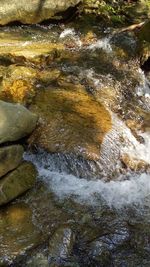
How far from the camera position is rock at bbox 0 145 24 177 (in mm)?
5383

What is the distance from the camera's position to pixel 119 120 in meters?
6.84

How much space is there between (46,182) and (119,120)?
1841 mm

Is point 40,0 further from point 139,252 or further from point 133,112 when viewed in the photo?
point 139,252

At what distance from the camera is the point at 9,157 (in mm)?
5492

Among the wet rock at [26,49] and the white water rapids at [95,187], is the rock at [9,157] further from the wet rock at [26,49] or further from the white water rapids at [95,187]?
the wet rock at [26,49]

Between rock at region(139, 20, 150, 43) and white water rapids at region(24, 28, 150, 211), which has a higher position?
rock at region(139, 20, 150, 43)

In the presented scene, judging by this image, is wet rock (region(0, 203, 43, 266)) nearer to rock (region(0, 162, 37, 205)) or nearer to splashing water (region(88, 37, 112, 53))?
rock (region(0, 162, 37, 205))

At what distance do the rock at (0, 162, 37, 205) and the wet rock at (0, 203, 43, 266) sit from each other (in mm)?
148

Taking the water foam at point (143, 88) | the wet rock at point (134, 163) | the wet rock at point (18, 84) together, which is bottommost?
the wet rock at point (134, 163)

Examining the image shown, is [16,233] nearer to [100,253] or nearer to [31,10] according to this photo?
[100,253]

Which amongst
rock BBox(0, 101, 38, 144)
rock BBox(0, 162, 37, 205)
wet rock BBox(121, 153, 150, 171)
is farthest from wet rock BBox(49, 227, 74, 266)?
wet rock BBox(121, 153, 150, 171)

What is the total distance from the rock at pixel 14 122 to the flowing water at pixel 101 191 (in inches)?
15.4

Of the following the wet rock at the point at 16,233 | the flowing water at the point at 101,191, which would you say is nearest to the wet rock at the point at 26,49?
the flowing water at the point at 101,191

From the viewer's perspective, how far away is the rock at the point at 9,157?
5.38m
